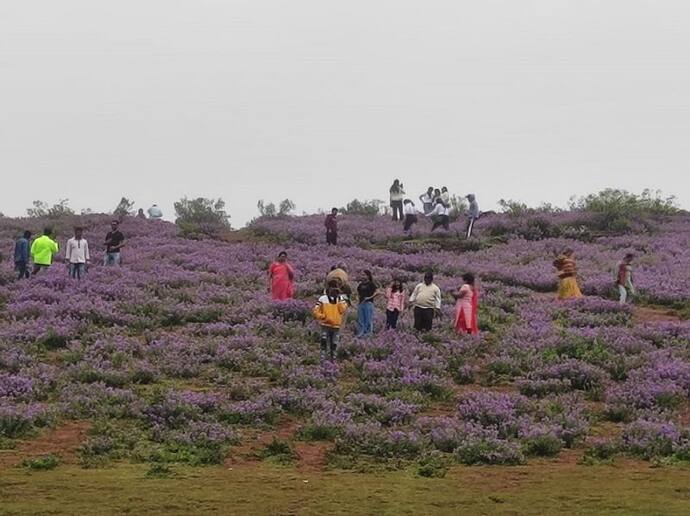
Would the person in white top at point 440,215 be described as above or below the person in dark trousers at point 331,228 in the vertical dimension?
above

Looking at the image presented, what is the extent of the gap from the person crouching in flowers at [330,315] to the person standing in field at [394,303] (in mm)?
2492

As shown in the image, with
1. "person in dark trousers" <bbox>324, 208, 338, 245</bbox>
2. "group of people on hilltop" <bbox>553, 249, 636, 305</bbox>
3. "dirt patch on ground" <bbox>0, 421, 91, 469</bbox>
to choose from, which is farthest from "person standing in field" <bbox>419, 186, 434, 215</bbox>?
"dirt patch on ground" <bbox>0, 421, 91, 469</bbox>

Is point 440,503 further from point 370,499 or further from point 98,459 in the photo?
point 98,459

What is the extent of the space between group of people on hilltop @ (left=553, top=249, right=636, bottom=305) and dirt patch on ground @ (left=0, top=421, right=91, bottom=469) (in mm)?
16400

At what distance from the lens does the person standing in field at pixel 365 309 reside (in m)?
23.2

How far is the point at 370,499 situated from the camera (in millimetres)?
11602

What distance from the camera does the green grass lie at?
36.3ft

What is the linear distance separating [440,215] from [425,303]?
2118 centimetres

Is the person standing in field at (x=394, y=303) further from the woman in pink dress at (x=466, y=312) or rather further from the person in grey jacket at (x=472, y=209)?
the person in grey jacket at (x=472, y=209)

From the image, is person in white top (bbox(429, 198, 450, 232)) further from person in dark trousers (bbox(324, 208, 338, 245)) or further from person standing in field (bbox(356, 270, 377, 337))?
person standing in field (bbox(356, 270, 377, 337))

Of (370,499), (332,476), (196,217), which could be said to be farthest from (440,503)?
(196,217)

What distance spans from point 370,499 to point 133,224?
35.7 meters

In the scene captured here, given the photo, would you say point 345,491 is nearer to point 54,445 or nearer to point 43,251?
point 54,445

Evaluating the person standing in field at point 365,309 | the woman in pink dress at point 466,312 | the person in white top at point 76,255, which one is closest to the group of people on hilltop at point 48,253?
the person in white top at point 76,255
